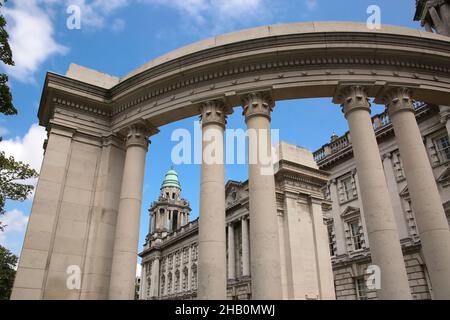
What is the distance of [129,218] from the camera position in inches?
647

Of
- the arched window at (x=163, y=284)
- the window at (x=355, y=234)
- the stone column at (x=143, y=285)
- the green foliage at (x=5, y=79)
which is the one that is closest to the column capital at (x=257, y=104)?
the green foliage at (x=5, y=79)

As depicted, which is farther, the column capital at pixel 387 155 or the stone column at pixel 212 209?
the column capital at pixel 387 155

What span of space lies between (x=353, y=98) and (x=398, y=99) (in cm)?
222

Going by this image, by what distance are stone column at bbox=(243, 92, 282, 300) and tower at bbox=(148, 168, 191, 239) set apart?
3697 inches

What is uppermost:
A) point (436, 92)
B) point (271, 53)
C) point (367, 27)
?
point (367, 27)

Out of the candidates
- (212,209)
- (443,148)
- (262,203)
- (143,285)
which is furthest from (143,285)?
(262,203)

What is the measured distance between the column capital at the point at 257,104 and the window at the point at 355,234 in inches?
1250

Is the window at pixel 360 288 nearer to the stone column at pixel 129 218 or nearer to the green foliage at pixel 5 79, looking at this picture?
the stone column at pixel 129 218

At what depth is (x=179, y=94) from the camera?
59.2 ft

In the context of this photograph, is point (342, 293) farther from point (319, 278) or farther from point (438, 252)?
point (438, 252)

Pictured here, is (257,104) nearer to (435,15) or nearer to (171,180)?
(435,15)

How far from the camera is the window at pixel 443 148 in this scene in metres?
36.2
